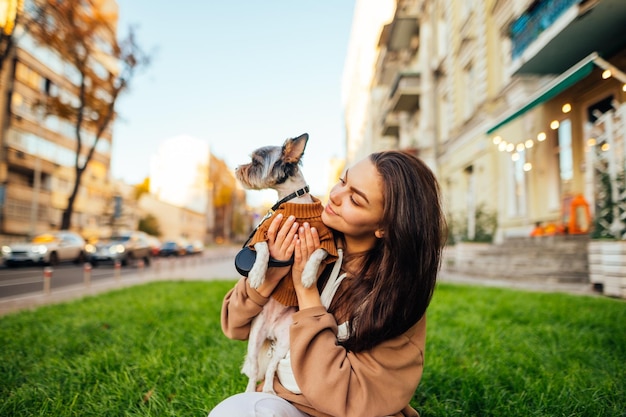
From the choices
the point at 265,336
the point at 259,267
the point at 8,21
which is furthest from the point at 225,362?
the point at 8,21

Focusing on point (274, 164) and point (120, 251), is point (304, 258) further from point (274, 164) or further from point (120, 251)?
point (120, 251)

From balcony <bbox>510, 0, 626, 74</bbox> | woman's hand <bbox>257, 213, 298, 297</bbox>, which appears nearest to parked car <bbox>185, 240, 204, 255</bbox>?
balcony <bbox>510, 0, 626, 74</bbox>

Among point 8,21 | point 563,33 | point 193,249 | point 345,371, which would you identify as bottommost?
point 193,249

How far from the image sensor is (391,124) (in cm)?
2986

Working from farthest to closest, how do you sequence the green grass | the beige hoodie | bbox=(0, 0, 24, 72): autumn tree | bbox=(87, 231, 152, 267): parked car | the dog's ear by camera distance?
bbox=(87, 231, 152, 267): parked car → bbox=(0, 0, 24, 72): autumn tree → the green grass → the dog's ear → the beige hoodie

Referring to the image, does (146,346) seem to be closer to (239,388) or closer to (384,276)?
(239,388)

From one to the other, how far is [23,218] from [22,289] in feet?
93.8

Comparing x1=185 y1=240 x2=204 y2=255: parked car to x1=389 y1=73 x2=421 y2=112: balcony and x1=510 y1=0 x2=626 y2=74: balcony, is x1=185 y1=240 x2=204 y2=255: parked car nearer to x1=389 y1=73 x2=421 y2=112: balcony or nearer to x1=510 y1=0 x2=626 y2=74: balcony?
x1=389 y1=73 x2=421 y2=112: balcony

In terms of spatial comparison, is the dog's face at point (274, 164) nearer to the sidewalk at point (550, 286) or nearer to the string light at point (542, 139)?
the string light at point (542, 139)

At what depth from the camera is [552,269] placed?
1003 centimetres

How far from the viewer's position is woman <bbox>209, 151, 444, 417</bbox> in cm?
138

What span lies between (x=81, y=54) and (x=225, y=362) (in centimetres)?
2629

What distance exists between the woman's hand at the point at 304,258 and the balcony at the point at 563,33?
943 cm

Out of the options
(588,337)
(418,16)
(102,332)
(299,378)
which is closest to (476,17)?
(418,16)
